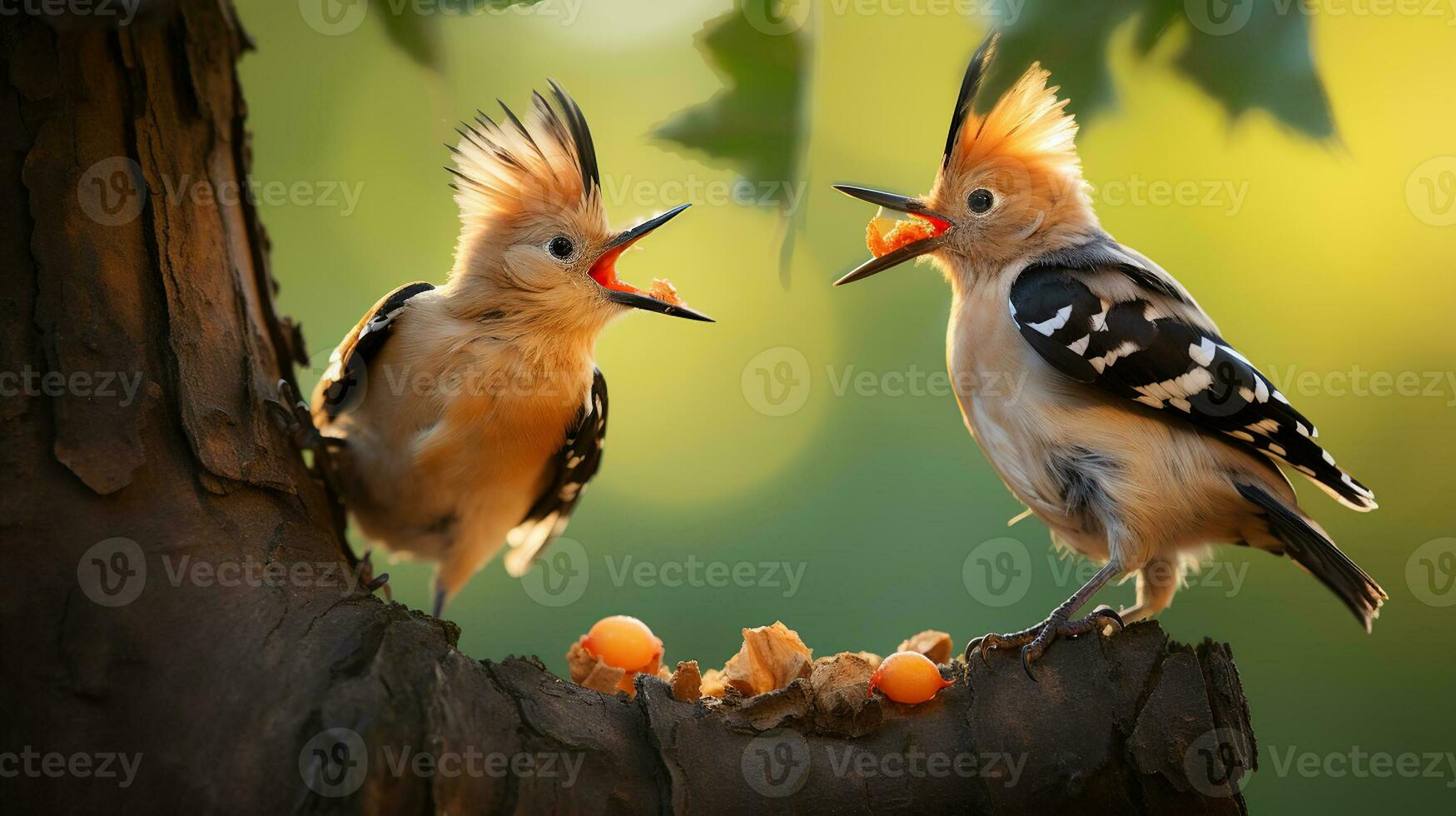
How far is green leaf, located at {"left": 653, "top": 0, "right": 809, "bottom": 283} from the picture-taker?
179cm

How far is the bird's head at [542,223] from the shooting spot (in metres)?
2.38

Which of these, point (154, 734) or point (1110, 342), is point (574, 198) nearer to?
point (1110, 342)

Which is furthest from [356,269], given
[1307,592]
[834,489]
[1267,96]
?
[1307,592]

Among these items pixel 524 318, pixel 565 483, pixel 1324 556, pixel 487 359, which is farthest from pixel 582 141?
pixel 1324 556

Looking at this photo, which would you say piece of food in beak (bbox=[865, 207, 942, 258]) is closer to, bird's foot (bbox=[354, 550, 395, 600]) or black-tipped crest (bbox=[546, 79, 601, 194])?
black-tipped crest (bbox=[546, 79, 601, 194])

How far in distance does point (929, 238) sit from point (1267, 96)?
85cm

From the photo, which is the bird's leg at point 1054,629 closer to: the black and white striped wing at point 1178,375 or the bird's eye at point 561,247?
the black and white striped wing at point 1178,375

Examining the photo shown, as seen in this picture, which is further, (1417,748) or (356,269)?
(356,269)

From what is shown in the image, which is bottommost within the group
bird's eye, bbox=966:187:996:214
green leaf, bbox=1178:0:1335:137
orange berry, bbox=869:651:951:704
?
orange berry, bbox=869:651:951:704

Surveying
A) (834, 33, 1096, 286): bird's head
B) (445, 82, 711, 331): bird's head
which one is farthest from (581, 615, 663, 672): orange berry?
(834, 33, 1096, 286): bird's head

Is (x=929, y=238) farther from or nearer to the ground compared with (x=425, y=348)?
farther from the ground

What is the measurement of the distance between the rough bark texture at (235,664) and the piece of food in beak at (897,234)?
1.12m

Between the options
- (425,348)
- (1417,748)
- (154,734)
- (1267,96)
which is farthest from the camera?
(1417,748)

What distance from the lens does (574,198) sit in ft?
8.07
